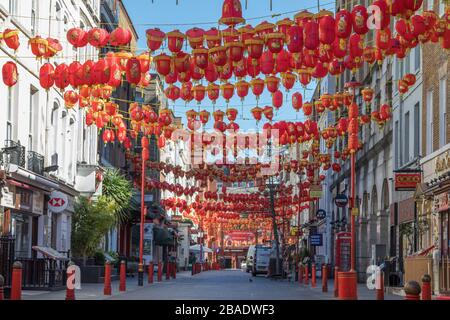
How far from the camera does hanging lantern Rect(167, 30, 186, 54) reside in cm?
2456

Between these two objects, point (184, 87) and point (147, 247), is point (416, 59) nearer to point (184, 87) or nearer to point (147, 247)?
point (184, 87)

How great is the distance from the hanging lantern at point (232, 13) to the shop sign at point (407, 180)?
44.5 ft

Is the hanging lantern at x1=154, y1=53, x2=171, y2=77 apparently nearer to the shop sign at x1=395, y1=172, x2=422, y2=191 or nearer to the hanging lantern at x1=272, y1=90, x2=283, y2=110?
the hanging lantern at x1=272, y1=90, x2=283, y2=110

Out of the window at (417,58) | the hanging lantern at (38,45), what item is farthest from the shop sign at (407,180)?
the hanging lantern at (38,45)

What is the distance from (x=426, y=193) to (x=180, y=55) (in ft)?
36.6

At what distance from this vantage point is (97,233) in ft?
146

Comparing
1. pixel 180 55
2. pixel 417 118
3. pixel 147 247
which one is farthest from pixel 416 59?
pixel 147 247

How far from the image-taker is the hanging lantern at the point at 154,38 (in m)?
24.9

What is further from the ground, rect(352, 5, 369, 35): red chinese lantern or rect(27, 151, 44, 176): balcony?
rect(352, 5, 369, 35): red chinese lantern

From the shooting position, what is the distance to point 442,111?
105 feet

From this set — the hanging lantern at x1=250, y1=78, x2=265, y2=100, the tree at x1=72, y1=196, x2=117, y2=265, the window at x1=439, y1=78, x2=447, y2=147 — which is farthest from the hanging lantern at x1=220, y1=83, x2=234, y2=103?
the tree at x1=72, y1=196, x2=117, y2=265

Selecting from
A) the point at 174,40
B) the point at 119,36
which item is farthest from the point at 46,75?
the point at 174,40

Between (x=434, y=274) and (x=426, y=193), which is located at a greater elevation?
(x=426, y=193)

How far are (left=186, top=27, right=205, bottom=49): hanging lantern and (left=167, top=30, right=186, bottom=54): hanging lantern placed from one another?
215mm
